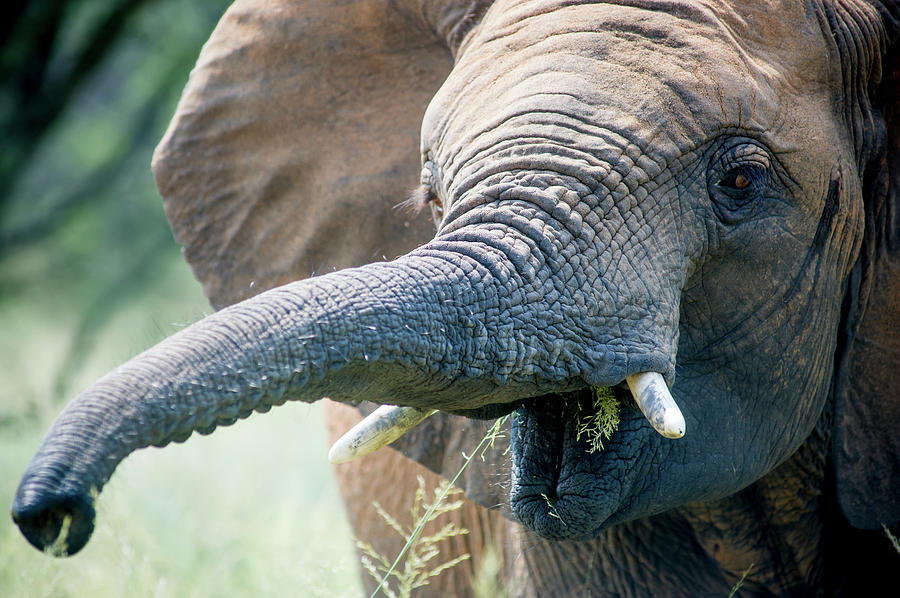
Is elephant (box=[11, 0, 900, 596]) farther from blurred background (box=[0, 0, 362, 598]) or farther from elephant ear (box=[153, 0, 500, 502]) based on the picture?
blurred background (box=[0, 0, 362, 598])

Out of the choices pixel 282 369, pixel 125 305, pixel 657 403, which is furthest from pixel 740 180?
pixel 125 305

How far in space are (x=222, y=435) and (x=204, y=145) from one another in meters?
6.16

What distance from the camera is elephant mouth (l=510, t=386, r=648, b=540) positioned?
2197 mm

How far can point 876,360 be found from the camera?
97.4 inches

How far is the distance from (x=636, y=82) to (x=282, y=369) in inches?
35.5

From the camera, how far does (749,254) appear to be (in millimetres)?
2273

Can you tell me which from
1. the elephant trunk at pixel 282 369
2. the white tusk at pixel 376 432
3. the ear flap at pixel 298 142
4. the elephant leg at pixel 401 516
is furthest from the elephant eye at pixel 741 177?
the elephant leg at pixel 401 516

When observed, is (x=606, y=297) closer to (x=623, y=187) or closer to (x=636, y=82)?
(x=623, y=187)

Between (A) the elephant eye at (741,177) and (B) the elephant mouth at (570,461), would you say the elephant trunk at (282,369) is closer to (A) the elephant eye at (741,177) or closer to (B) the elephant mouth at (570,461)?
(B) the elephant mouth at (570,461)

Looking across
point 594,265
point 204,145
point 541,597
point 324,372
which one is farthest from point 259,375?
point 204,145

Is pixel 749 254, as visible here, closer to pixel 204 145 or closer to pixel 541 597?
pixel 541 597

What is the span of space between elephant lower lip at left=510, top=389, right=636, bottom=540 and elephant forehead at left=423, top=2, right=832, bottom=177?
51 cm

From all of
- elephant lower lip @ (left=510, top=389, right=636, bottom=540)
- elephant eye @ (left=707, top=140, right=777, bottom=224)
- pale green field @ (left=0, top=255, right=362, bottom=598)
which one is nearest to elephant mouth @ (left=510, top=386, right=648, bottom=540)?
elephant lower lip @ (left=510, top=389, right=636, bottom=540)

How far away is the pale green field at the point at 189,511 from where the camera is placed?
3080 mm
